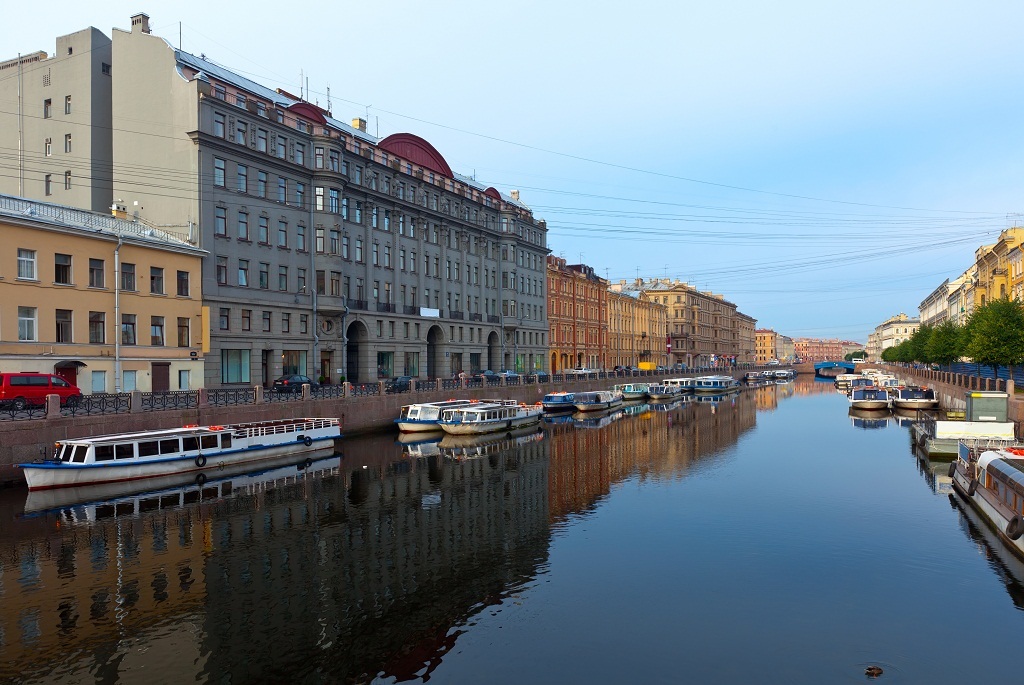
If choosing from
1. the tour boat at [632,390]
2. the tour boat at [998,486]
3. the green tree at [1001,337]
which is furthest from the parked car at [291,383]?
the green tree at [1001,337]

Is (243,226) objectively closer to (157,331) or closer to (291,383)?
(157,331)

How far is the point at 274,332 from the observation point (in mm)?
51719

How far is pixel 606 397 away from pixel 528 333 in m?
18.5

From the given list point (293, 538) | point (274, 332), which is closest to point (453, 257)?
point (274, 332)

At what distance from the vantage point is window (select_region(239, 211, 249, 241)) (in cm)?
4962

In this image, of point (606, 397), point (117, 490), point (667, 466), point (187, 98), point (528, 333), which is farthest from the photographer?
point (528, 333)

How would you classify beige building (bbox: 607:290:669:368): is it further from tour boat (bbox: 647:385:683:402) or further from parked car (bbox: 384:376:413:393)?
parked car (bbox: 384:376:413:393)

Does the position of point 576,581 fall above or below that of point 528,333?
below

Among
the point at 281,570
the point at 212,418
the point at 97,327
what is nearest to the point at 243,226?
the point at 97,327

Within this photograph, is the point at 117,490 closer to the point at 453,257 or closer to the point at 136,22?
Answer: the point at 136,22

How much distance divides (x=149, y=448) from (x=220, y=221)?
22097 millimetres

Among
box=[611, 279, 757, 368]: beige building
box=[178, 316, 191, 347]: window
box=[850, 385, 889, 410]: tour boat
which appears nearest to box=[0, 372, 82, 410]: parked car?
box=[178, 316, 191, 347]: window

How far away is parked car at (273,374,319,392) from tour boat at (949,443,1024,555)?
3829 cm

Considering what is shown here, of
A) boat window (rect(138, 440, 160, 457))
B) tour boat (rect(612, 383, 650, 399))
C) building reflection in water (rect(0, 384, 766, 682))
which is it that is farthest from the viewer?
tour boat (rect(612, 383, 650, 399))
